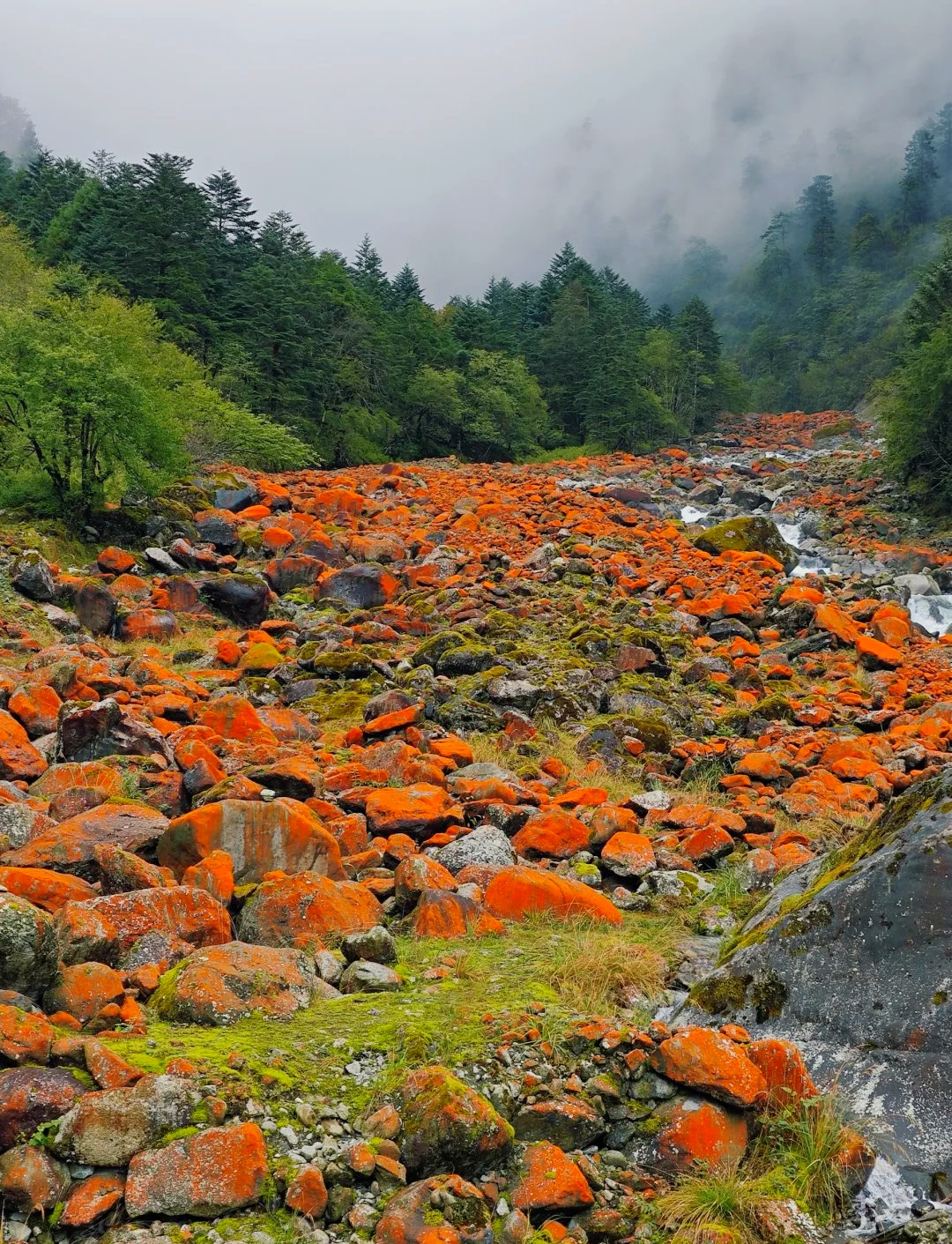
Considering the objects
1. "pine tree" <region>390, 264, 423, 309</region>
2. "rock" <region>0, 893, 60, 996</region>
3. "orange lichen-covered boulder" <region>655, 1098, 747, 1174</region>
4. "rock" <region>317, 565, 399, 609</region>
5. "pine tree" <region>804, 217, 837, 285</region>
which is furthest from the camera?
"pine tree" <region>804, 217, 837, 285</region>

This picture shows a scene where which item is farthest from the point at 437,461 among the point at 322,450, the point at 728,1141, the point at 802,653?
the point at 728,1141

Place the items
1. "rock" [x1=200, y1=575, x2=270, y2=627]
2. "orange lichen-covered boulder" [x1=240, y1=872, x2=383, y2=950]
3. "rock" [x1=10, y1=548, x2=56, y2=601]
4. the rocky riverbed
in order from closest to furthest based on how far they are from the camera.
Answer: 1. the rocky riverbed
2. "orange lichen-covered boulder" [x1=240, y1=872, x2=383, y2=950]
3. "rock" [x1=10, y1=548, x2=56, y2=601]
4. "rock" [x1=200, y1=575, x2=270, y2=627]

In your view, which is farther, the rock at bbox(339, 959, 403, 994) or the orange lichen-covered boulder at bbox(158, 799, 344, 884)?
the orange lichen-covered boulder at bbox(158, 799, 344, 884)

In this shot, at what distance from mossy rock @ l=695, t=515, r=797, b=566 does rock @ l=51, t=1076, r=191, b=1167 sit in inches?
859

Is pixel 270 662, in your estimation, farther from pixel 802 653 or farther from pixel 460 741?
pixel 802 653

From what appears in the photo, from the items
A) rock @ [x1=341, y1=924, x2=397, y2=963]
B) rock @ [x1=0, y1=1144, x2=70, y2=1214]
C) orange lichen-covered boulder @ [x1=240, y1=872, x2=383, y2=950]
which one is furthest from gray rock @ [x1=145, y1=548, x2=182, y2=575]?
rock @ [x1=0, y1=1144, x2=70, y2=1214]

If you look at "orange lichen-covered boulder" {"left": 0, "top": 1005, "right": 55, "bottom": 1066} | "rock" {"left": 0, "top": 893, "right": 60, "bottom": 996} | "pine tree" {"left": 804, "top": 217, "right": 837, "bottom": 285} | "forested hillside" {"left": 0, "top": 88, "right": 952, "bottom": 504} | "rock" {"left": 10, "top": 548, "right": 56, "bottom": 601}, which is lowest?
"orange lichen-covered boulder" {"left": 0, "top": 1005, "right": 55, "bottom": 1066}

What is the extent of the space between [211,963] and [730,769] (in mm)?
7525

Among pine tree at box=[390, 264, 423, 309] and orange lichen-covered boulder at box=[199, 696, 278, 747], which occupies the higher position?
pine tree at box=[390, 264, 423, 309]

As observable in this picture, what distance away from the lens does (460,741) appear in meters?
10.1

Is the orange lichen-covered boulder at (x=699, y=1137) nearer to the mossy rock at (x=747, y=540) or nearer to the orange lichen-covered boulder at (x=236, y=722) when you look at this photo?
the orange lichen-covered boulder at (x=236, y=722)

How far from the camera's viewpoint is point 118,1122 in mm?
3002

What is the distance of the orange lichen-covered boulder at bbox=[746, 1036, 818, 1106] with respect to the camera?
357cm

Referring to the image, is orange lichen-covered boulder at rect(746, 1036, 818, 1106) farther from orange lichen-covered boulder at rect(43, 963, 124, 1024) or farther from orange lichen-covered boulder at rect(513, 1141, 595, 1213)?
orange lichen-covered boulder at rect(43, 963, 124, 1024)
